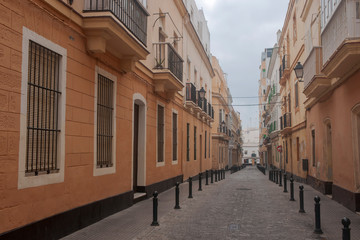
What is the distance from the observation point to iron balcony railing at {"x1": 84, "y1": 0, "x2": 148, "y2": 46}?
786 cm

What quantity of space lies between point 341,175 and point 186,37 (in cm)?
1142

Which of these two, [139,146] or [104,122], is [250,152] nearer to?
[139,146]

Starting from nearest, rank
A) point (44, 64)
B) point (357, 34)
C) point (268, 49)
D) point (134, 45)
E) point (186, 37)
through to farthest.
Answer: point (44, 64) → point (357, 34) → point (134, 45) → point (186, 37) → point (268, 49)

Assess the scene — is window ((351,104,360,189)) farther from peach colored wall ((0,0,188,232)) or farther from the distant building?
the distant building

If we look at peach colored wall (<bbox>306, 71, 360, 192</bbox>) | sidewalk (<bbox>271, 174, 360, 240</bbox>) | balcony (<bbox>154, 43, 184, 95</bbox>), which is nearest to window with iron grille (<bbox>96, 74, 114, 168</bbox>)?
balcony (<bbox>154, 43, 184, 95</bbox>)

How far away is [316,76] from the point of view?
1241 cm

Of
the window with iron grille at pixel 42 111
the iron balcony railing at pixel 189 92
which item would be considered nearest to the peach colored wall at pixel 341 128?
the iron balcony railing at pixel 189 92

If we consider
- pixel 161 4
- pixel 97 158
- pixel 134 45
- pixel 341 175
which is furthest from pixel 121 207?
pixel 161 4

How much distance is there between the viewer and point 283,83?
88.7 ft

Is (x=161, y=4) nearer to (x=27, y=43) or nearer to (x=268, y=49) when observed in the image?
(x=27, y=43)

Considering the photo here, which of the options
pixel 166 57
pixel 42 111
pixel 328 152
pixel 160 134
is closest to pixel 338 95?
pixel 328 152

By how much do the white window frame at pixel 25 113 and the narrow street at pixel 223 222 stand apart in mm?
1389

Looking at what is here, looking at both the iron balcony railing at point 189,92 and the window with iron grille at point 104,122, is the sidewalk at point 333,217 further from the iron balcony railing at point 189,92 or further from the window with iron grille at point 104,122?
the iron balcony railing at point 189,92

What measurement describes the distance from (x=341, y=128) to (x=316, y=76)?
203cm
